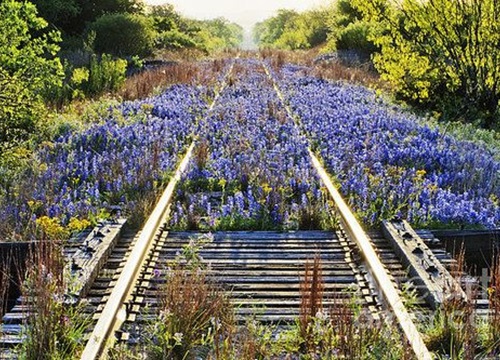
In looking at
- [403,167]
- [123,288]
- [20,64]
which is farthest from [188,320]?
[20,64]

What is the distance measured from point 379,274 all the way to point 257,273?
980 mm

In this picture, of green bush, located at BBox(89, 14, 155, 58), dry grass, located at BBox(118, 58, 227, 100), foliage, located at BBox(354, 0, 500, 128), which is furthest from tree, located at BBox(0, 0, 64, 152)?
green bush, located at BBox(89, 14, 155, 58)

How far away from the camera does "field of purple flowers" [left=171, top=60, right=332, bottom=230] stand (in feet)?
22.1

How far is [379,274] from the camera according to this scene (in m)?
4.87

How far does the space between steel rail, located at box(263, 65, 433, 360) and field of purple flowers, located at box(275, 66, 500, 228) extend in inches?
9.4

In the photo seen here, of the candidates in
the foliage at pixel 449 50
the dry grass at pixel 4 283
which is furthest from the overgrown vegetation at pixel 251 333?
the foliage at pixel 449 50

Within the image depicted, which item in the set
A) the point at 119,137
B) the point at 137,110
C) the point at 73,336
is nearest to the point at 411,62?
the point at 137,110

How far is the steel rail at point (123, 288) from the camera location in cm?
380

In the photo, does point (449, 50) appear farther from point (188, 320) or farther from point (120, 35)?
point (120, 35)

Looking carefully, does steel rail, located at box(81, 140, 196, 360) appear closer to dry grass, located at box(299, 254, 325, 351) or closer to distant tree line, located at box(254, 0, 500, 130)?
dry grass, located at box(299, 254, 325, 351)

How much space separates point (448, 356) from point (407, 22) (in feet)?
37.8

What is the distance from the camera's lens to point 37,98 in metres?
10.8

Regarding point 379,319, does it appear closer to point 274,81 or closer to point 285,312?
point 285,312

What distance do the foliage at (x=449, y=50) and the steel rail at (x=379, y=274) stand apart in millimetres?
7139
